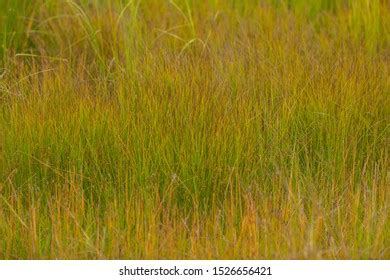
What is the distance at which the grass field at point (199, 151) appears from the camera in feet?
9.70

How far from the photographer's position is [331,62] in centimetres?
403

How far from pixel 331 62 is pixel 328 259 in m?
1.40

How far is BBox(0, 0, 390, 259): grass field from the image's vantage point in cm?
296

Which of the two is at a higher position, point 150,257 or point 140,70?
point 140,70

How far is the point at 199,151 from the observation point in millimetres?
3344

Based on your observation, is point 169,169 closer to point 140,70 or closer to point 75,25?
point 140,70

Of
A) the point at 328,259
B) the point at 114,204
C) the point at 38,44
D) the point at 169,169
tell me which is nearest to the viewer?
the point at 328,259

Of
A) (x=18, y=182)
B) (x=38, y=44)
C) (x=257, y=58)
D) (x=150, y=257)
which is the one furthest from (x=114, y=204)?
(x=38, y=44)

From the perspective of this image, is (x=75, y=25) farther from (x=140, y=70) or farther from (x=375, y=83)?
(x=375, y=83)

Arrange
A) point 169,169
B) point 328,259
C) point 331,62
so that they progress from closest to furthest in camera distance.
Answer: point 328,259 → point 169,169 → point 331,62

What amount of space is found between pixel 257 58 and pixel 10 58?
3.78 ft

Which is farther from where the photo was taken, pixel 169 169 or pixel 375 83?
pixel 375 83

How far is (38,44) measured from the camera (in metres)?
4.64

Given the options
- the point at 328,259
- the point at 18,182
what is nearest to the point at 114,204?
the point at 18,182
